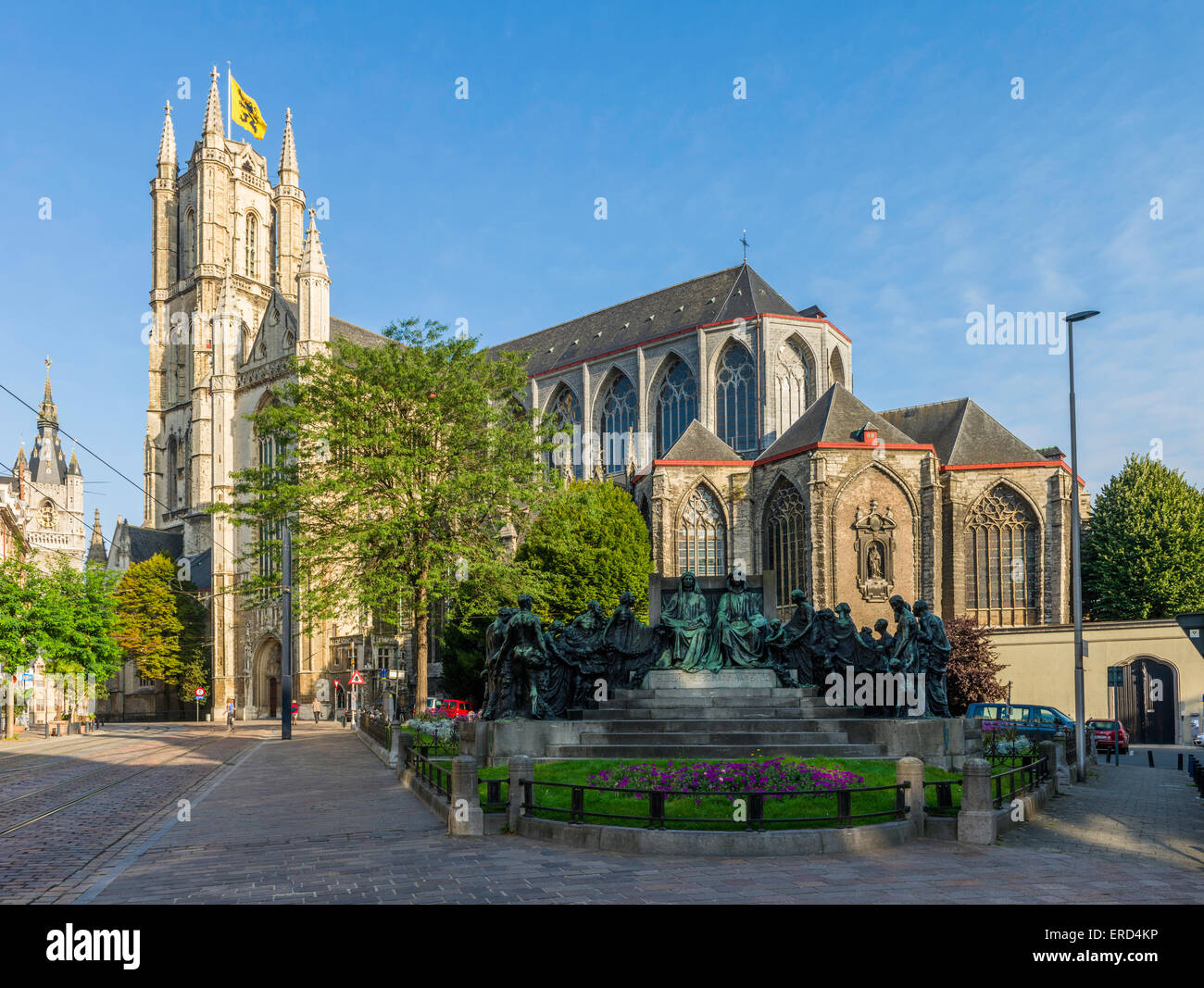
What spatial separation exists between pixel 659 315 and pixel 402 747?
47233mm

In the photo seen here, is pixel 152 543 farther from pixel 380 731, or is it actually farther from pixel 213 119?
pixel 380 731

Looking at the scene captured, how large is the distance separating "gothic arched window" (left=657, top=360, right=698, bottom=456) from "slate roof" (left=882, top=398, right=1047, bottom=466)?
39.4 feet

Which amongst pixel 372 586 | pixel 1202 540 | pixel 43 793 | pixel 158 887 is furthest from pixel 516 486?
pixel 1202 540

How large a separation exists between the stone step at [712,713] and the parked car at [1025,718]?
766 centimetres

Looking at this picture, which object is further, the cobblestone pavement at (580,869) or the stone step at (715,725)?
the stone step at (715,725)

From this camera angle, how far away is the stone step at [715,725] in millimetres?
14797

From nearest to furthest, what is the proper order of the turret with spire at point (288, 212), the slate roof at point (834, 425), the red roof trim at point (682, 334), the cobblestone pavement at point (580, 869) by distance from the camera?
the cobblestone pavement at point (580, 869) < the slate roof at point (834, 425) < the red roof trim at point (682, 334) < the turret with spire at point (288, 212)

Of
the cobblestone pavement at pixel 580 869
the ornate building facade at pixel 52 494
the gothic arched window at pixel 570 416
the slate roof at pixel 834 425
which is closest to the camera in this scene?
the cobblestone pavement at pixel 580 869

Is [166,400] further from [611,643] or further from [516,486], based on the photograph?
[611,643]

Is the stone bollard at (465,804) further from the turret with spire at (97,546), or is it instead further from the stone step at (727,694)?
the turret with spire at (97,546)

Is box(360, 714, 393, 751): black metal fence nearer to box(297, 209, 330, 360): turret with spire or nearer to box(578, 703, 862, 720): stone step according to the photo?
box(578, 703, 862, 720): stone step

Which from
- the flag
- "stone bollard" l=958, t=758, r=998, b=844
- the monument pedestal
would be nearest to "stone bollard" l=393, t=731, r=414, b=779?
the monument pedestal

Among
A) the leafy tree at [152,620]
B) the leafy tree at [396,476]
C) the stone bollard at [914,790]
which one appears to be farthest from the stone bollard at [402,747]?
the leafy tree at [152,620]

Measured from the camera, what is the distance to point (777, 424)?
174ft
